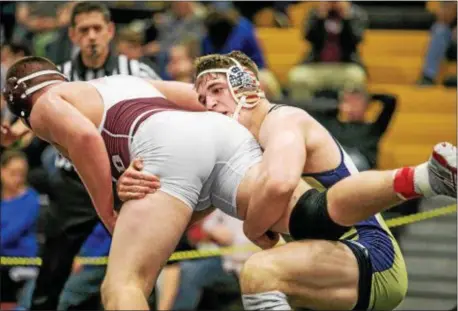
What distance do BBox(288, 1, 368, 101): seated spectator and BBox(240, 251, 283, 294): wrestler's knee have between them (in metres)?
4.49

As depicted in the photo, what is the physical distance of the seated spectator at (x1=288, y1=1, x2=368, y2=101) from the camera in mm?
9391

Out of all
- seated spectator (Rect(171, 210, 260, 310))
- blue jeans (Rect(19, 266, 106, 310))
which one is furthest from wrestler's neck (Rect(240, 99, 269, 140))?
seated spectator (Rect(171, 210, 260, 310))

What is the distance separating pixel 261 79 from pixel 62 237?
2360 millimetres

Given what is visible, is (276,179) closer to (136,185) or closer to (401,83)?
(136,185)

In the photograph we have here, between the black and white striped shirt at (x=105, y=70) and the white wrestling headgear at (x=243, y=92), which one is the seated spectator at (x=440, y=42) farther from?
the white wrestling headgear at (x=243, y=92)

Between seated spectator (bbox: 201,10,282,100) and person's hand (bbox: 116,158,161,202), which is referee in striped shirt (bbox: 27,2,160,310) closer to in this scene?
person's hand (bbox: 116,158,161,202)

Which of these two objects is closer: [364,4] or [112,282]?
[112,282]

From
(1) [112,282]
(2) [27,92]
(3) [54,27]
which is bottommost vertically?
(3) [54,27]

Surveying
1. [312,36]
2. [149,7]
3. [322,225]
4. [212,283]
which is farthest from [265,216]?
[149,7]

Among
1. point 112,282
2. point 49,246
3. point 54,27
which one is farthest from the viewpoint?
point 54,27

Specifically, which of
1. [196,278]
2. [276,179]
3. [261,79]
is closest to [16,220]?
[196,278]

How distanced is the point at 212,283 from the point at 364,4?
3.59 metres

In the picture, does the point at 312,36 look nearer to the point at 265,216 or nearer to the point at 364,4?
the point at 364,4

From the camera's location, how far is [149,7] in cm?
1079
